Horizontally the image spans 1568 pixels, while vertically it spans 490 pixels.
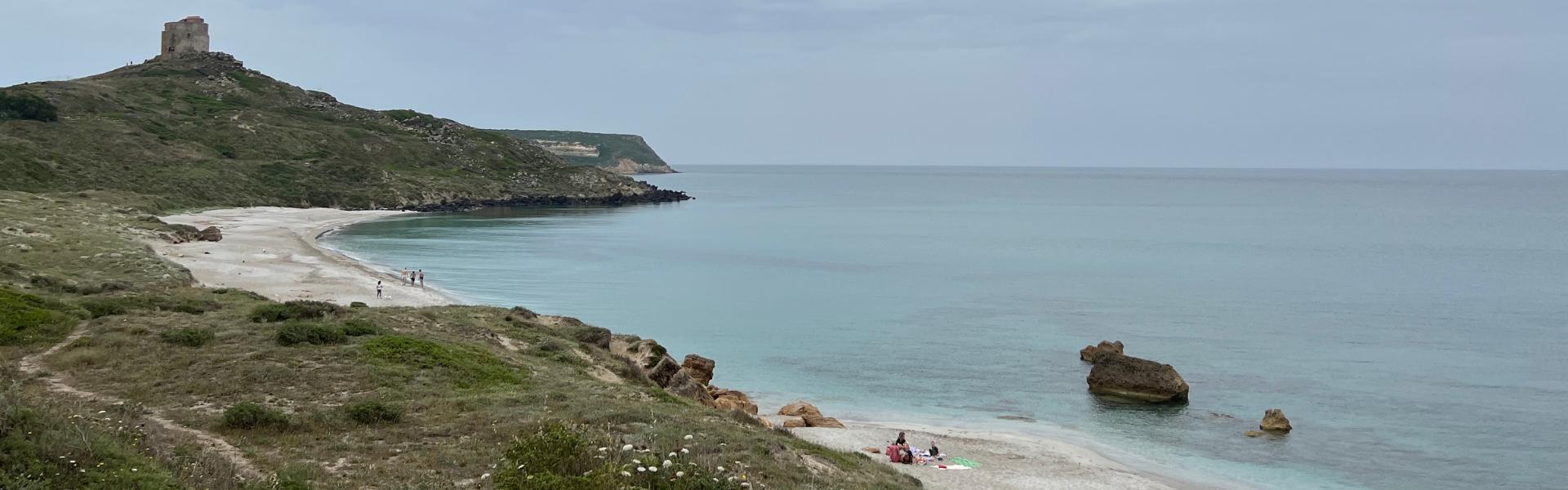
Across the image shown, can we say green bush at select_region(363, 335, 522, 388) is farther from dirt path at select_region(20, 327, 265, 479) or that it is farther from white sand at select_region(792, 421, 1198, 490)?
white sand at select_region(792, 421, 1198, 490)

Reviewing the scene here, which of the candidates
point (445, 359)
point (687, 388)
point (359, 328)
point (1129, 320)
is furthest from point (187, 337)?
point (1129, 320)

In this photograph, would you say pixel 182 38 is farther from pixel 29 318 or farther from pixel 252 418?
pixel 252 418

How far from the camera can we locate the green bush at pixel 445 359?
23109 millimetres

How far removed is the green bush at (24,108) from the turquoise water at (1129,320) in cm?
4153

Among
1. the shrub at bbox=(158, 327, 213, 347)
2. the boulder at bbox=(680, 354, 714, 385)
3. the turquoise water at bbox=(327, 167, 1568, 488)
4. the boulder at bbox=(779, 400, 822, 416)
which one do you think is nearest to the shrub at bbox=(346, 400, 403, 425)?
the shrub at bbox=(158, 327, 213, 347)

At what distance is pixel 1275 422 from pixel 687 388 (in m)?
16.7

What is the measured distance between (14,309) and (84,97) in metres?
126

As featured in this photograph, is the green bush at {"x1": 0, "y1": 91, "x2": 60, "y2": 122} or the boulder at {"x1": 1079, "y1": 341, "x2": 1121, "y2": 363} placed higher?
the green bush at {"x1": 0, "y1": 91, "x2": 60, "y2": 122}

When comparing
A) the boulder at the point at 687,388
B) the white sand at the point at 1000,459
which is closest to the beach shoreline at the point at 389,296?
the white sand at the point at 1000,459

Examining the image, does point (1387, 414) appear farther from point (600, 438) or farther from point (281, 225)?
point (281, 225)

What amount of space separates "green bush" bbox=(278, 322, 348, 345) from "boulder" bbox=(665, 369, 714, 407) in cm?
798

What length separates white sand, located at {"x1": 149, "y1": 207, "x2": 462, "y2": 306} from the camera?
46344 millimetres

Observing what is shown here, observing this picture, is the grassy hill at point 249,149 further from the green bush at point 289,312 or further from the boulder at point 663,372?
the boulder at point 663,372

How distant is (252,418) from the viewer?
17453mm
